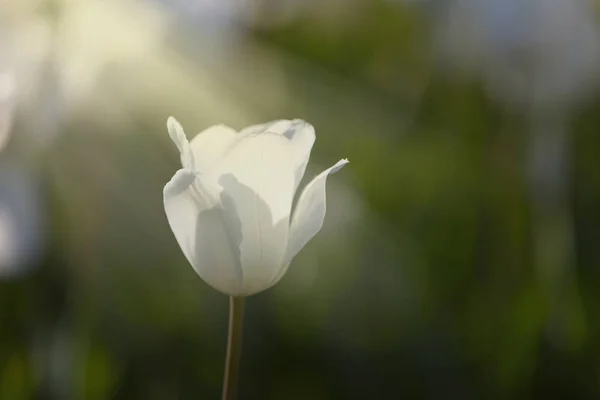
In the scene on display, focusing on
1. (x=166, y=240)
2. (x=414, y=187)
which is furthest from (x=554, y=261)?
(x=166, y=240)

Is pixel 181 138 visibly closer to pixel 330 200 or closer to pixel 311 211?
pixel 311 211

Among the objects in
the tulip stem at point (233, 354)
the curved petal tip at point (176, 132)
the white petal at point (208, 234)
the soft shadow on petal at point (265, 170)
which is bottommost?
the tulip stem at point (233, 354)

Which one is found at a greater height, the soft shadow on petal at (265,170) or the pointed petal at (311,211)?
the soft shadow on petal at (265,170)

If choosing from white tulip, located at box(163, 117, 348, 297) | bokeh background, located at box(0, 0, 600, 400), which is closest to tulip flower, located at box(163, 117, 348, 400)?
white tulip, located at box(163, 117, 348, 297)

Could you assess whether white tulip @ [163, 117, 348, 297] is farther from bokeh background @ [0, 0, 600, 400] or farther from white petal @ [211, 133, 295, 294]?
bokeh background @ [0, 0, 600, 400]

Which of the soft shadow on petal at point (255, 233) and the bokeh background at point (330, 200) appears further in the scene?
the bokeh background at point (330, 200)

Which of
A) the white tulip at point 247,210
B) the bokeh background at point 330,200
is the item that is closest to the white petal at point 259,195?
the white tulip at point 247,210

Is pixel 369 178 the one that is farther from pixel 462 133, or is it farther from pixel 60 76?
pixel 60 76

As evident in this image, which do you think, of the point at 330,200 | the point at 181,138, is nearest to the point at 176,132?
the point at 181,138

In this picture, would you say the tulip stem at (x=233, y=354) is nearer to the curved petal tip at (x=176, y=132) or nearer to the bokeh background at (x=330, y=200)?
the curved petal tip at (x=176, y=132)
